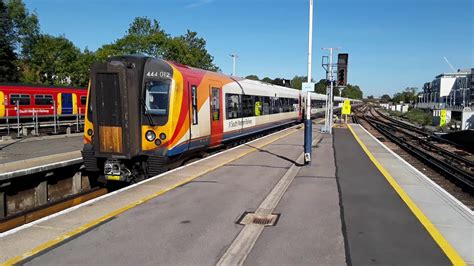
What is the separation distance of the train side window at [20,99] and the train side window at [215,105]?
17.6 metres

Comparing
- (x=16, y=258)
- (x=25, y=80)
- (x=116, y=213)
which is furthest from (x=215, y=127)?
(x=25, y=80)

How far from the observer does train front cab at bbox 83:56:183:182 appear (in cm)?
940

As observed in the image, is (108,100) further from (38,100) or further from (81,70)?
(81,70)

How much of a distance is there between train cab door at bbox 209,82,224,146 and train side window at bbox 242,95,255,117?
340cm

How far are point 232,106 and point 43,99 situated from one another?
58.6 feet

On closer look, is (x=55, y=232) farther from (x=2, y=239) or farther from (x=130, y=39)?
(x=130, y=39)

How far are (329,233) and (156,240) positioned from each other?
2492 millimetres

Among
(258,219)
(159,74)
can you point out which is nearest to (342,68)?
(159,74)

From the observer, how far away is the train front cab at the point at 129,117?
30.8 feet

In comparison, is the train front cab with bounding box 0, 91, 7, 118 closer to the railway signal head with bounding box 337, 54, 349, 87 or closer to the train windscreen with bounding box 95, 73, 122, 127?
the train windscreen with bounding box 95, 73, 122, 127

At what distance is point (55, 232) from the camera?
5785 mm

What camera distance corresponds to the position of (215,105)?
13609mm

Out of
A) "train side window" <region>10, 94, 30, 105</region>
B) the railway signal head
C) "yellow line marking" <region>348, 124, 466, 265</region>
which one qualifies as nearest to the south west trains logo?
"yellow line marking" <region>348, 124, 466, 265</region>

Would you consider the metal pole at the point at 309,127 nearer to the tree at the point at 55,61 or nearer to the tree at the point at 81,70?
the tree at the point at 81,70
